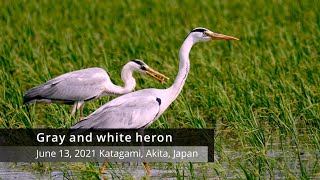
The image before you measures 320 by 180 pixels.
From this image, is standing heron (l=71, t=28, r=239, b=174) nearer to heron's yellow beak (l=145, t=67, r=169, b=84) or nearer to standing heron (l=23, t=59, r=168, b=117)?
heron's yellow beak (l=145, t=67, r=169, b=84)

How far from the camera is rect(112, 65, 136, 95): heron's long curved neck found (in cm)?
1161

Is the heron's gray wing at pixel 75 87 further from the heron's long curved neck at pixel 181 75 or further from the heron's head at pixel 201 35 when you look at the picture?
the heron's long curved neck at pixel 181 75

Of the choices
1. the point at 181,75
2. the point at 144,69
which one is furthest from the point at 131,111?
the point at 144,69

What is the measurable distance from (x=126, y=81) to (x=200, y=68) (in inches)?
Answer: 93.8

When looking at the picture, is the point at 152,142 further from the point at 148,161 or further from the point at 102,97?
the point at 102,97

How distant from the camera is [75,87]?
11867 millimetres

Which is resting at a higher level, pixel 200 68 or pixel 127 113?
pixel 200 68

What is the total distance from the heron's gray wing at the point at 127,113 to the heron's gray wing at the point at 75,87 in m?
1.71

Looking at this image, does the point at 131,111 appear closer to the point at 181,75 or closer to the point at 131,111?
the point at 131,111

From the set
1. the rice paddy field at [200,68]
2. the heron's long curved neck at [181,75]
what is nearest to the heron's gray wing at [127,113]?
the heron's long curved neck at [181,75]

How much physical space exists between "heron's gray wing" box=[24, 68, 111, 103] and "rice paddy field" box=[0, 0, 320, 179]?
0.21m

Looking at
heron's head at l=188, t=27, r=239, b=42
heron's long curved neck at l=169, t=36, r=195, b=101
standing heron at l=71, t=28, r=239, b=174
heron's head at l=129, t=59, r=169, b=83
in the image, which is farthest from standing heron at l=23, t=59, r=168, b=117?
standing heron at l=71, t=28, r=239, b=174

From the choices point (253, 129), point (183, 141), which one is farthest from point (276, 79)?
point (253, 129)

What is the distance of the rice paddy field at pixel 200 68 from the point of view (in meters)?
9.61
